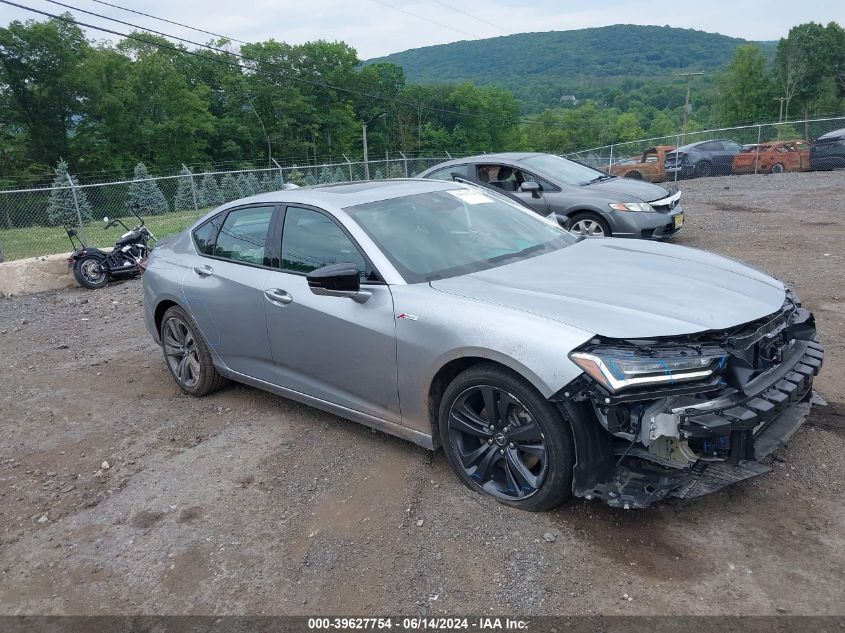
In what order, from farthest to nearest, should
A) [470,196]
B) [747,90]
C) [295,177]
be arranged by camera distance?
[747,90]
[295,177]
[470,196]

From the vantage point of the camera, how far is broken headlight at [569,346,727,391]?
9.09ft

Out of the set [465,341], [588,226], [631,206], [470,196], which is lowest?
[588,226]

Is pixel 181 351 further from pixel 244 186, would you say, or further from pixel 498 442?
pixel 244 186

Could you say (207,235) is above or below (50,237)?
above

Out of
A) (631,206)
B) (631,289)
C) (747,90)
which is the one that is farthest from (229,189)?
(747,90)

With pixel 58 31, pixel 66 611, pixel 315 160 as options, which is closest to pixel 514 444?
pixel 66 611

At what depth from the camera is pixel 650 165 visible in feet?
74.0

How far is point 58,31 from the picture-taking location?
5184 cm

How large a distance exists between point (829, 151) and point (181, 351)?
19.7 meters

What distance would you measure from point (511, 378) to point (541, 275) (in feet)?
2.63

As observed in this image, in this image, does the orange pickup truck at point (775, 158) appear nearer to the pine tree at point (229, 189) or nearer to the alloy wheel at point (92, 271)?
the pine tree at point (229, 189)

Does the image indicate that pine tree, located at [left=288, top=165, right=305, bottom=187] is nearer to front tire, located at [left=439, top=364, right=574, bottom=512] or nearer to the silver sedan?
the silver sedan

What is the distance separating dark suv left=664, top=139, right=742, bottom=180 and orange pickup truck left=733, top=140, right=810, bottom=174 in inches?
14.9

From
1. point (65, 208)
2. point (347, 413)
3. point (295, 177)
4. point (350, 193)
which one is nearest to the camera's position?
point (347, 413)
